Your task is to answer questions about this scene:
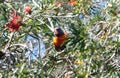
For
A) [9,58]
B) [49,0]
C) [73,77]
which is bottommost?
[73,77]

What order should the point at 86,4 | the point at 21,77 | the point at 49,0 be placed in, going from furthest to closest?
the point at 86,4, the point at 49,0, the point at 21,77

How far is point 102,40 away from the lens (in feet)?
11.0

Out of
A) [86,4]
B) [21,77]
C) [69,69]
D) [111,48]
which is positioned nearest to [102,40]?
[111,48]

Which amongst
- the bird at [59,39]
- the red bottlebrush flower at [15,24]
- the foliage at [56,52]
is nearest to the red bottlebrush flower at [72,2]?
the bird at [59,39]

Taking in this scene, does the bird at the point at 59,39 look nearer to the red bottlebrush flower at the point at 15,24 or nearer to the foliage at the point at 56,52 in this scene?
the foliage at the point at 56,52

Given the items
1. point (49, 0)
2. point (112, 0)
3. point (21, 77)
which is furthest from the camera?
point (112, 0)

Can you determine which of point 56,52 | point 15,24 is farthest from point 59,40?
point 15,24

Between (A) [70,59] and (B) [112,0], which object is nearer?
(A) [70,59]

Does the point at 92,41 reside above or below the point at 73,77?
above

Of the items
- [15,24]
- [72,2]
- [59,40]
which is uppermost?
[15,24]

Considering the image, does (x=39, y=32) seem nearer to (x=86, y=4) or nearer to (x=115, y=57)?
(x=115, y=57)

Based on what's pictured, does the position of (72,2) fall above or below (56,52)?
above

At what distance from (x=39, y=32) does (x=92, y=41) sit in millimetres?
514

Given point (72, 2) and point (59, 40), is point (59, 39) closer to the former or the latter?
point (59, 40)
